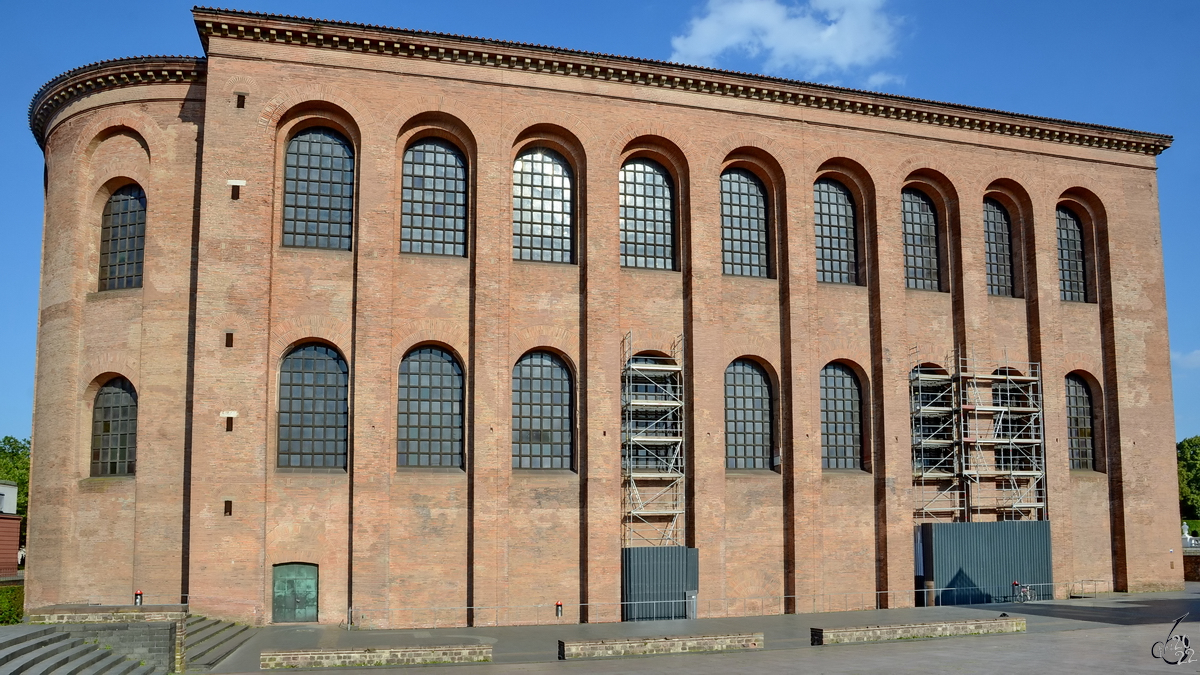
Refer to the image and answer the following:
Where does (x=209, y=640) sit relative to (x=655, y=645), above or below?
below

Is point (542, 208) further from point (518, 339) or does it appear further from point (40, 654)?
point (40, 654)

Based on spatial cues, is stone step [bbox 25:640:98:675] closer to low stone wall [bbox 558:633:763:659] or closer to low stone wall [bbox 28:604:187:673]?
low stone wall [bbox 28:604:187:673]

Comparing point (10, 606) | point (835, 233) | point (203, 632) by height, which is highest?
point (835, 233)

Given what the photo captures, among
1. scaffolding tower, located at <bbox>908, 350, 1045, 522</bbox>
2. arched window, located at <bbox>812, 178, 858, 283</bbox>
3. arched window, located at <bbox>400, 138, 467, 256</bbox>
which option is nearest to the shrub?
arched window, located at <bbox>400, 138, 467, 256</bbox>

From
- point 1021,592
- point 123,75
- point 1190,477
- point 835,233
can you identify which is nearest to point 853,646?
point 1021,592

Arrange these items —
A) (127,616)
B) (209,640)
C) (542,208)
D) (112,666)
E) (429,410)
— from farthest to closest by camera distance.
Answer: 1. (542,208)
2. (429,410)
3. (209,640)
4. (127,616)
5. (112,666)

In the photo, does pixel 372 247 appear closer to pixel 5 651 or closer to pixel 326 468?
pixel 326 468

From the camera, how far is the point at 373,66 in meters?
25.1

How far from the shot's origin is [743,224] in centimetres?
2880

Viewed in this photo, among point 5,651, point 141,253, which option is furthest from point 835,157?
point 5,651

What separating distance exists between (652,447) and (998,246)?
1363 cm

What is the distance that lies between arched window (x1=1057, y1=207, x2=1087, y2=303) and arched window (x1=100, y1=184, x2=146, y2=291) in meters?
27.6

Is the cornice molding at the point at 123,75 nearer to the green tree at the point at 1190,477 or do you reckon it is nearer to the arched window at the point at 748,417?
the arched window at the point at 748,417

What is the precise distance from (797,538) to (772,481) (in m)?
1.67
